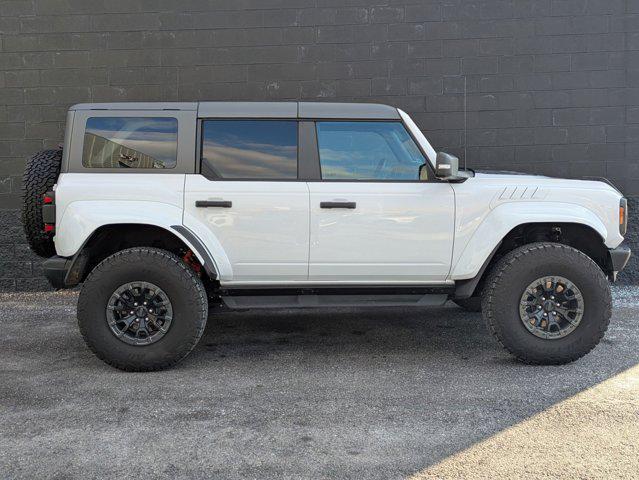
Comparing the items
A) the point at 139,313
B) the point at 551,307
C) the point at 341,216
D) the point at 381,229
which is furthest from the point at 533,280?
the point at 139,313

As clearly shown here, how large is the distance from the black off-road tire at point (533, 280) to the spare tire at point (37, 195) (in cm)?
340

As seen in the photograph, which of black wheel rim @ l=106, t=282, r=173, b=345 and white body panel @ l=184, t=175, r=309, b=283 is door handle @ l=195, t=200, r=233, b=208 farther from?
black wheel rim @ l=106, t=282, r=173, b=345

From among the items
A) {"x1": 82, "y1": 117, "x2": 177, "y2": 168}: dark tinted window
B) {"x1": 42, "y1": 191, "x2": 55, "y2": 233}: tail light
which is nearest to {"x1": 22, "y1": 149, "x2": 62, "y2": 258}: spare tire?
{"x1": 42, "y1": 191, "x2": 55, "y2": 233}: tail light

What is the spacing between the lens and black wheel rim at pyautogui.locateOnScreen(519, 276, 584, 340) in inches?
167

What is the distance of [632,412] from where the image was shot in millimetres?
3449

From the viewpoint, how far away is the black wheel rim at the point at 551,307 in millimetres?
4238

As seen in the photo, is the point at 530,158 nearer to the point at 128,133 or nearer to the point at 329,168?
the point at 329,168

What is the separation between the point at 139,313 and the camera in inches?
165

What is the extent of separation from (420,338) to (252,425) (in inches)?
87.4

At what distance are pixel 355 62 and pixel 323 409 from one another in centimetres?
467

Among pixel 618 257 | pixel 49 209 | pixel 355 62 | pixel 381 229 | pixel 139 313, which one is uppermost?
pixel 355 62

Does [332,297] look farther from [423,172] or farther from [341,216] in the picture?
[423,172]

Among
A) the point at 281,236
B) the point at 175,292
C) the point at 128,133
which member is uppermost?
the point at 128,133

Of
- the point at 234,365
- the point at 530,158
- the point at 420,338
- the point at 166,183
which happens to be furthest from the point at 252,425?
the point at 530,158
